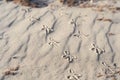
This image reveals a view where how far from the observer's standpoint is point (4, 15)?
6.79 metres

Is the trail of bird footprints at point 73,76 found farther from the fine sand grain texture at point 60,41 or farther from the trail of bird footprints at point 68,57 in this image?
the trail of bird footprints at point 68,57

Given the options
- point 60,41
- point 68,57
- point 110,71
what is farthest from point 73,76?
point 60,41

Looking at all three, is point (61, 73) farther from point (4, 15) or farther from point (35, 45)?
point (4, 15)

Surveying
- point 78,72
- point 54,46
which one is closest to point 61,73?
point 78,72

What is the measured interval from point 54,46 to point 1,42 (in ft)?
3.45

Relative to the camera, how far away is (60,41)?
19.6 feet

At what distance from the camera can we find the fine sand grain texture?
5.25 m

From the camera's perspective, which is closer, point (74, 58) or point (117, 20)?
point (74, 58)

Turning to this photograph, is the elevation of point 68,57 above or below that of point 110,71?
above

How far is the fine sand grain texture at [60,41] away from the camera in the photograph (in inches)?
207

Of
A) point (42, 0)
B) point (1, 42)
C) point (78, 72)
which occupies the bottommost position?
point (78, 72)

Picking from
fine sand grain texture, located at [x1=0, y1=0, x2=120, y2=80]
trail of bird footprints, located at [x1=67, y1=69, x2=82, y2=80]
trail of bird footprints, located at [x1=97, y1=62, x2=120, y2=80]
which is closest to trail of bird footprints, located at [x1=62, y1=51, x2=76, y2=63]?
fine sand grain texture, located at [x1=0, y1=0, x2=120, y2=80]

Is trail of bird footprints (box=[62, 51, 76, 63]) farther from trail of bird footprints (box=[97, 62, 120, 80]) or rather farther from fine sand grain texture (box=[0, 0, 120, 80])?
trail of bird footprints (box=[97, 62, 120, 80])

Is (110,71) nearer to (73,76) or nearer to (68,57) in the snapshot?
(73,76)
